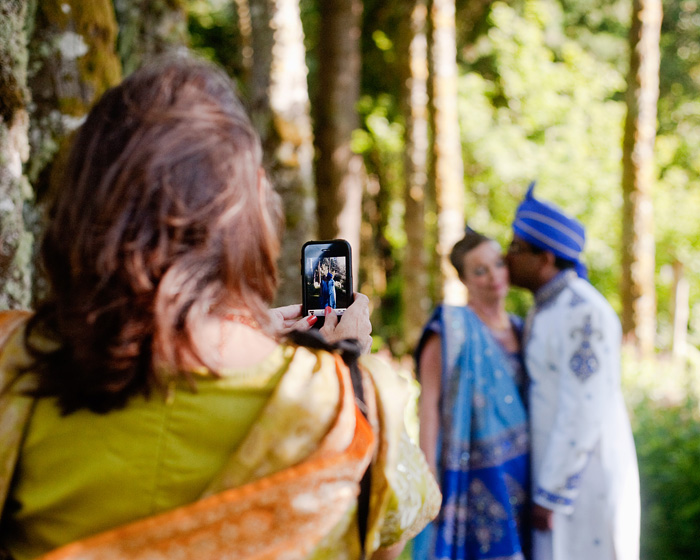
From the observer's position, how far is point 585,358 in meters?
2.83

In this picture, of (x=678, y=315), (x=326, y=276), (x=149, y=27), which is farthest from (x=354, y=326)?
(x=678, y=315)

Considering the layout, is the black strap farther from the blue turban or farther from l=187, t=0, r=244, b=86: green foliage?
l=187, t=0, r=244, b=86: green foliage

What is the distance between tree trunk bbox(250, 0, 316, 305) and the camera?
194 inches

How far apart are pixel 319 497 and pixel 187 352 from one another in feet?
1.01

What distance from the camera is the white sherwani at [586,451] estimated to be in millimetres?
2797

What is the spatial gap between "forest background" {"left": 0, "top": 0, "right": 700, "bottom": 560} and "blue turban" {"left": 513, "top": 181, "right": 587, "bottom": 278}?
1955 mm

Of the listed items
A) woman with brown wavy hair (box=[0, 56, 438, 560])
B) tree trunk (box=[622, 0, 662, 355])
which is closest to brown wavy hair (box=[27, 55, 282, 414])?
woman with brown wavy hair (box=[0, 56, 438, 560])

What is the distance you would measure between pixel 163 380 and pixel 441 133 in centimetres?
620

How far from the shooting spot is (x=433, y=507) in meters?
1.26

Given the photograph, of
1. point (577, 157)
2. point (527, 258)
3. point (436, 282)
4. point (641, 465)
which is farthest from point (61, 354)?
point (577, 157)

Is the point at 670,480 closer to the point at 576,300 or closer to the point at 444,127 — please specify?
the point at 576,300

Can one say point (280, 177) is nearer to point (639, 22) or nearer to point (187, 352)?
point (187, 352)

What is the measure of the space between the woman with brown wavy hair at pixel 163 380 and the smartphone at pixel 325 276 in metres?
0.41

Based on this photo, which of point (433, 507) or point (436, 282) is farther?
point (436, 282)
